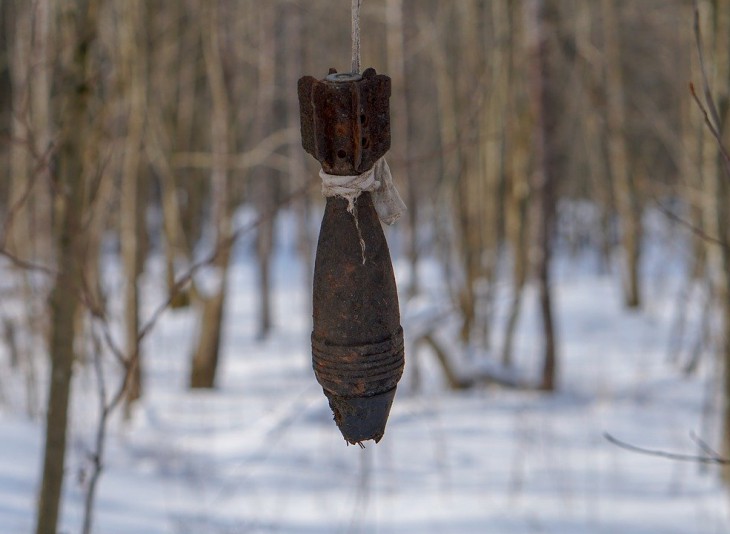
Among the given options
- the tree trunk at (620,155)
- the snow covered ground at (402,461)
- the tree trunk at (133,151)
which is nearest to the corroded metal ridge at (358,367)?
the snow covered ground at (402,461)

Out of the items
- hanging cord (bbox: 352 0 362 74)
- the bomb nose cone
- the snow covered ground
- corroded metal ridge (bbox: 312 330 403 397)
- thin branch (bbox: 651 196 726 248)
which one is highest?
hanging cord (bbox: 352 0 362 74)

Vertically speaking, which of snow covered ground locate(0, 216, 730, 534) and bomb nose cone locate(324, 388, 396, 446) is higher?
bomb nose cone locate(324, 388, 396, 446)

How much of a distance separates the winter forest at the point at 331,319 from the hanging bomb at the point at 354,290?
0.02 m

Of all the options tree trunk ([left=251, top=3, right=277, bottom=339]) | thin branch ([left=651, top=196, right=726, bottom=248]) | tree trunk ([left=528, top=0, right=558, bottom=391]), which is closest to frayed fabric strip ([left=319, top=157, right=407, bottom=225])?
thin branch ([left=651, top=196, right=726, bottom=248])

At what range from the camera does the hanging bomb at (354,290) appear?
98 centimetres

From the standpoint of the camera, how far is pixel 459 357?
23.6 feet

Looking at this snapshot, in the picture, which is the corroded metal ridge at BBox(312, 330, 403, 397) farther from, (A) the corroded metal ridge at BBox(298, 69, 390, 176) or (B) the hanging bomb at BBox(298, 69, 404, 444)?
(A) the corroded metal ridge at BBox(298, 69, 390, 176)

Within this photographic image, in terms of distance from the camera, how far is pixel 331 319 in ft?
3.33

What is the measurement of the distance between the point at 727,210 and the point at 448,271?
16.4 feet

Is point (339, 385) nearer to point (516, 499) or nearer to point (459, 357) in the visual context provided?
point (516, 499)

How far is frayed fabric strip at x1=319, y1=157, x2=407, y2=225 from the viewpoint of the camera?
39.1 inches

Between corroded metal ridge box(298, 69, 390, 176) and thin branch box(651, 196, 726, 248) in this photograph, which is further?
thin branch box(651, 196, 726, 248)

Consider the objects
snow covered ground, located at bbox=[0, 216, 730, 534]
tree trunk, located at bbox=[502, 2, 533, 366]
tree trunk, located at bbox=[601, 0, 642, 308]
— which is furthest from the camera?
tree trunk, located at bbox=[601, 0, 642, 308]

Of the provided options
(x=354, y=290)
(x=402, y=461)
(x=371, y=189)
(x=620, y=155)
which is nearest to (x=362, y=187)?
(x=371, y=189)
